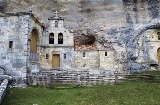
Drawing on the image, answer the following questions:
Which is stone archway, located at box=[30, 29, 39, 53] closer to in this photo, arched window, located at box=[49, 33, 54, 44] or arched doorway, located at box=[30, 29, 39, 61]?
arched doorway, located at box=[30, 29, 39, 61]

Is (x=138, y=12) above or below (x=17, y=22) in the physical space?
above

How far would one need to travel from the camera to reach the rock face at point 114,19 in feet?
117

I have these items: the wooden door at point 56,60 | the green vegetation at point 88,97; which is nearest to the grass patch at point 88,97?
the green vegetation at point 88,97

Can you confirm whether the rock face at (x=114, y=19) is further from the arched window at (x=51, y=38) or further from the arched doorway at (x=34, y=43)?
the arched doorway at (x=34, y=43)

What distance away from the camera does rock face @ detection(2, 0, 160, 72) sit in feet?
117

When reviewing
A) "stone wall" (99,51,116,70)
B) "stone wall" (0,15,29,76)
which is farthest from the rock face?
"stone wall" (0,15,29,76)

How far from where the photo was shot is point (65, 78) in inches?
950

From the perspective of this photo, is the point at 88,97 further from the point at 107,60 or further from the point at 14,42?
the point at 107,60

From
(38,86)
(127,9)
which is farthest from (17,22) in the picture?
(127,9)

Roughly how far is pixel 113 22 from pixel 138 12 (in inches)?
159

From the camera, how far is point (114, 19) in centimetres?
3669

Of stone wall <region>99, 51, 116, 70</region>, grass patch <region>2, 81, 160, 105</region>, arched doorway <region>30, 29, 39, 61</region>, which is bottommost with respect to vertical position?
grass patch <region>2, 81, 160, 105</region>

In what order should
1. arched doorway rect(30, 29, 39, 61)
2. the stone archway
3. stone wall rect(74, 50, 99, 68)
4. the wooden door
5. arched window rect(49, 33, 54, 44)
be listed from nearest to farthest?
arched doorway rect(30, 29, 39, 61), the stone archway, the wooden door, stone wall rect(74, 50, 99, 68), arched window rect(49, 33, 54, 44)

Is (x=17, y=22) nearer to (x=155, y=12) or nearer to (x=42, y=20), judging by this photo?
(x=42, y=20)
